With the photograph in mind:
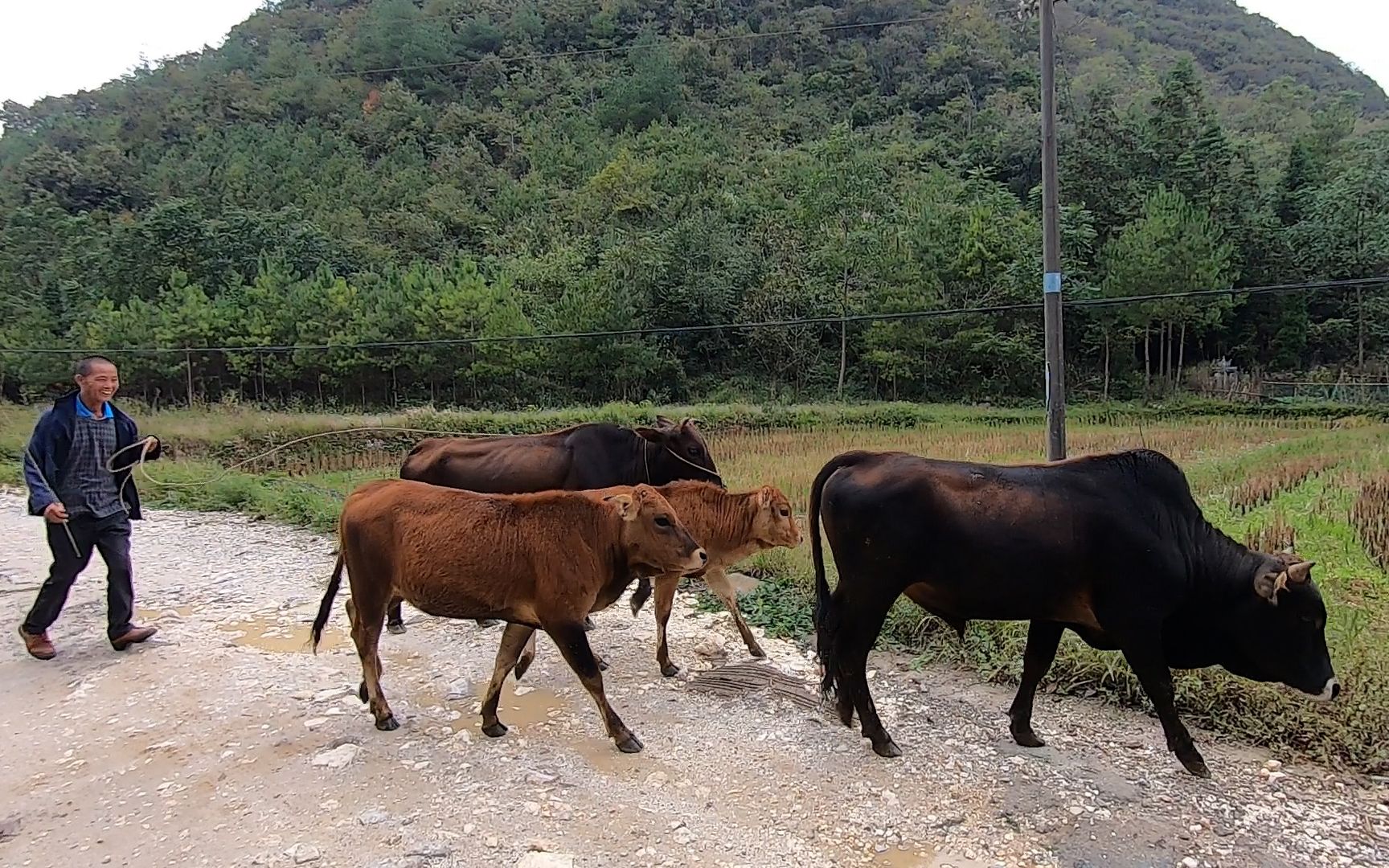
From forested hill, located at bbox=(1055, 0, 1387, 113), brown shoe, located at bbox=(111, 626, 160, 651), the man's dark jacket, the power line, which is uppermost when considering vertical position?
forested hill, located at bbox=(1055, 0, 1387, 113)

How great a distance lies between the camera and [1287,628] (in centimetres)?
410

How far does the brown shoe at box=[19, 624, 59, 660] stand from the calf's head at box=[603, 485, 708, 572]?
4445 millimetres

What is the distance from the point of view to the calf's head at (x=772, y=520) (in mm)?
5988

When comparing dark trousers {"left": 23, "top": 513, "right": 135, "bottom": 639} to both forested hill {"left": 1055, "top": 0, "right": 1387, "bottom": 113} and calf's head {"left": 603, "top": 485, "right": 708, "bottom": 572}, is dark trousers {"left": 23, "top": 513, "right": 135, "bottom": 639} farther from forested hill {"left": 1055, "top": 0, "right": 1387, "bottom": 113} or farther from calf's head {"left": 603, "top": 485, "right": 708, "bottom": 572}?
forested hill {"left": 1055, "top": 0, "right": 1387, "bottom": 113}

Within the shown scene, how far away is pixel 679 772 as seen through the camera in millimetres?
4441

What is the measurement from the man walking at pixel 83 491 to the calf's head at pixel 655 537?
3.77 m

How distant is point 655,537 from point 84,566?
4.32m

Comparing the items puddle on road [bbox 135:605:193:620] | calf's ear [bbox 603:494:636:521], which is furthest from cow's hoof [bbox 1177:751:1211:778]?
puddle on road [bbox 135:605:193:620]

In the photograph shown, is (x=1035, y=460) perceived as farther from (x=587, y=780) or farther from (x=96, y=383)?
(x=96, y=383)

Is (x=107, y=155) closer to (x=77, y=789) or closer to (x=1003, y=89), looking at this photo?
(x=1003, y=89)

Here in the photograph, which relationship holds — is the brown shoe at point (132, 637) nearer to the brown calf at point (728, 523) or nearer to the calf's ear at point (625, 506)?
Answer: the brown calf at point (728, 523)

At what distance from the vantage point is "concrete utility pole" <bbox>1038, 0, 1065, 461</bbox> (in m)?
7.91

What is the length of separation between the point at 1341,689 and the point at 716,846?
130 inches

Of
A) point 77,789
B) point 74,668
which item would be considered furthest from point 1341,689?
point 74,668
